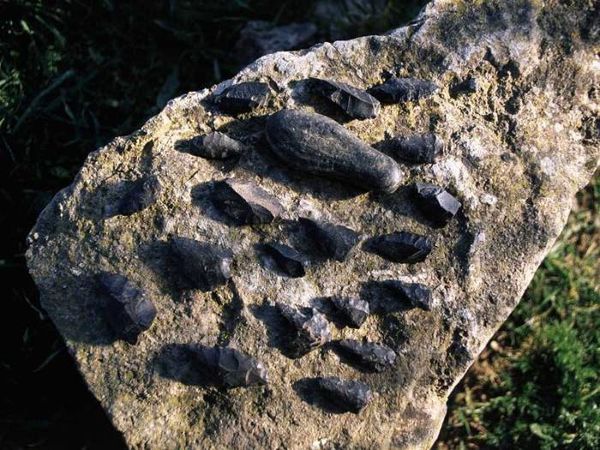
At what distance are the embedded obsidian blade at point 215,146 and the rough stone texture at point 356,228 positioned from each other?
0.03 metres

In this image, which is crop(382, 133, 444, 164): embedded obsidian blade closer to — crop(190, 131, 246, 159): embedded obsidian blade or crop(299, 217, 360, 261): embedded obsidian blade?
crop(299, 217, 360, 261): embedded obsidian blade

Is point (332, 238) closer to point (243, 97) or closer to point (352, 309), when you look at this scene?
point (352, 309)

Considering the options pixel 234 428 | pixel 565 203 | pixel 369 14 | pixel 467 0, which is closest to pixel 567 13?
pixel 467 0

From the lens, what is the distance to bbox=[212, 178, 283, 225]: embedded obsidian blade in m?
2.33

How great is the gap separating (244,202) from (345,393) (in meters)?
0.56

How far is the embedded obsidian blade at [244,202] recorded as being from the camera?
2.33 metres

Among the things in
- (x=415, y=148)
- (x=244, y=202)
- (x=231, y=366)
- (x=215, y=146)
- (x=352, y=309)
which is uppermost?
(x=415, y=148)

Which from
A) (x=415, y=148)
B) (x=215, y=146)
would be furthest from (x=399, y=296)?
(x=215, y=146)

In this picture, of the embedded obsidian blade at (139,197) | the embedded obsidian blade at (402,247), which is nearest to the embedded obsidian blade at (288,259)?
the embedded obsidian blade at (402,247)

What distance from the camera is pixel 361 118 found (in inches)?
98.6

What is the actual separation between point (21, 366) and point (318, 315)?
1.17 meters

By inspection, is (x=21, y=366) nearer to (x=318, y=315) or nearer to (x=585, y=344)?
(x=318, y=315)

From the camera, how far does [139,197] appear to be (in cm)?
232

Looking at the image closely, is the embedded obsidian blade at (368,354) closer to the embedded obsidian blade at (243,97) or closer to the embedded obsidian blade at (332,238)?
the embedded obsidian blade at (332,238)
